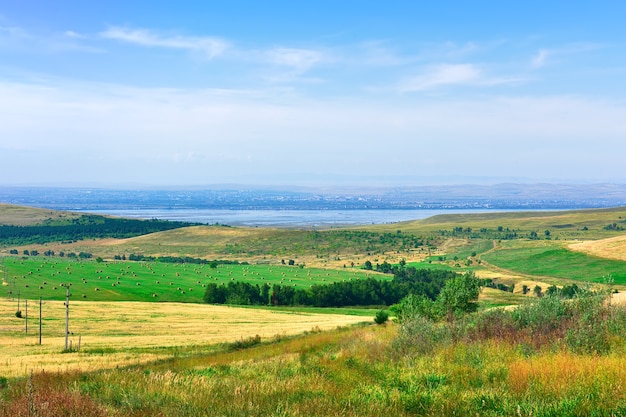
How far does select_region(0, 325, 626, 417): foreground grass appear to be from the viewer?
356 inches

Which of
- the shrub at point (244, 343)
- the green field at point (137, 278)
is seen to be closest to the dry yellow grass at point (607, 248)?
the green field at point (137, 278)

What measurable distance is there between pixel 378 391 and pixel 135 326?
2257 inches

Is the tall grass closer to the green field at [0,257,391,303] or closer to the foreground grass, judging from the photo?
the foreground grass

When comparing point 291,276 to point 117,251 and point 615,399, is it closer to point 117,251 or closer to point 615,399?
point 117,251

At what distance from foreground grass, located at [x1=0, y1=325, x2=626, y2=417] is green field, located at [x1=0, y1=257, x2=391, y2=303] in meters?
82.3

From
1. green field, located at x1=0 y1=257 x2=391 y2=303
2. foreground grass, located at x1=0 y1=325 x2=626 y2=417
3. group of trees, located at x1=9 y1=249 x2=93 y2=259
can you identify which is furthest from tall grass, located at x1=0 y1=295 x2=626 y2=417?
group of trees, located at x1=9 y1=249 x2=93 y2=259

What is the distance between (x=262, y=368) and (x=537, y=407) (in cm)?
857

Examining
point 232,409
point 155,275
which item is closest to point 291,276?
point 155,275

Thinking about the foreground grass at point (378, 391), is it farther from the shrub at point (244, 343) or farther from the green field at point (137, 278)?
the green field at point (137, 278)

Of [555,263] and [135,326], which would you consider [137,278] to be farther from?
[555,263]

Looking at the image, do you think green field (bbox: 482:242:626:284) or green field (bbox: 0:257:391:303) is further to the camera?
→ green field (bbox: 482:242:626:284)

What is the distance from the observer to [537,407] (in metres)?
9.11

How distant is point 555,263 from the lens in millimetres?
128000

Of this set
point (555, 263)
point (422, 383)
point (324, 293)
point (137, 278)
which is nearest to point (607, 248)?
point (555, 263)
